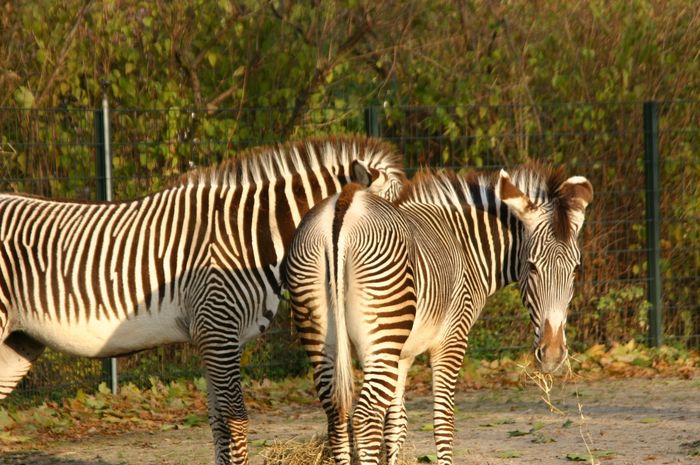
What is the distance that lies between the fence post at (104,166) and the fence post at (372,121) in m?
2.29

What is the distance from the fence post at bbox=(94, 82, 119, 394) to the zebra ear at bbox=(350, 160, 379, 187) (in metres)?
3.30

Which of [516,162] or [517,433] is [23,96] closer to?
[516,162]

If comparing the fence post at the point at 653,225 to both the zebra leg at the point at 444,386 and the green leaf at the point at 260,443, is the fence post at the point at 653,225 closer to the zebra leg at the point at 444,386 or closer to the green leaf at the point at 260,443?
the green leaf at the point at 260,443

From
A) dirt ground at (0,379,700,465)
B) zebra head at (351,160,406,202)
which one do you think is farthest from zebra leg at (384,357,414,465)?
zebra head at (351,160,406,202)

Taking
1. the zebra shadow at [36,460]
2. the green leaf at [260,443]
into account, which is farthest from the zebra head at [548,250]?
the zebra shadow at [36,460]

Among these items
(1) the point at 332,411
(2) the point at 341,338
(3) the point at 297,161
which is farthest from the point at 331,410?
(3) the point at 297,161

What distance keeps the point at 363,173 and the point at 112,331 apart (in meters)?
1.64

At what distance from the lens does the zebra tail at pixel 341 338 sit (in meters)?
5.50

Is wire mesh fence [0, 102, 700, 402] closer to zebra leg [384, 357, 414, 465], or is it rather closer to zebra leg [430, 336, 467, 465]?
zebra leg [384, 357, 414, 465]

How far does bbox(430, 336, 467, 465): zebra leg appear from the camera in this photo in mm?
6281

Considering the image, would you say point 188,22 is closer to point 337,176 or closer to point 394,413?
point 337,176

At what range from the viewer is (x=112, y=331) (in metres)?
6.45

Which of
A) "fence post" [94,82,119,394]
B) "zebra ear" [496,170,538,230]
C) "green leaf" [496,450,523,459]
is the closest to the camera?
"zebra ear" [496,170,538,230]

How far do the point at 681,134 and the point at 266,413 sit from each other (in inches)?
200
